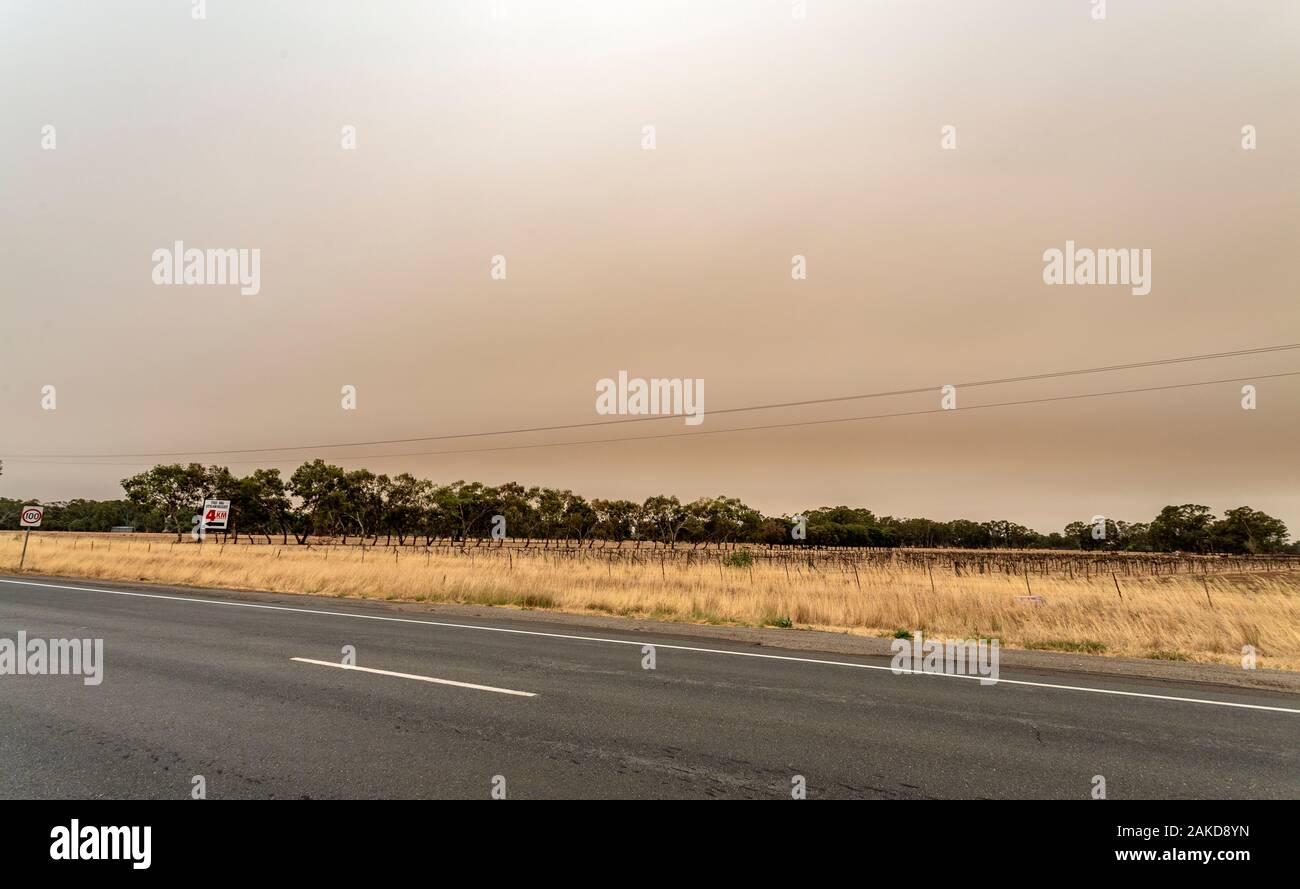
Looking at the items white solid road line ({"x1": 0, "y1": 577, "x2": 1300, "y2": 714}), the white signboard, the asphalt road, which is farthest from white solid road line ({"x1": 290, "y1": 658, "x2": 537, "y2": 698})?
the white signboard

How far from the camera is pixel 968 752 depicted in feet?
18.1

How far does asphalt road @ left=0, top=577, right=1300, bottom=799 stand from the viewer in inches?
185

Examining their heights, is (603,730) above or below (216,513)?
below

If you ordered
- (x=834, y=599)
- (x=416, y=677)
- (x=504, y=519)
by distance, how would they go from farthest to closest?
(x=504, y=519), (x=834, y=599), (x=416, y=677)

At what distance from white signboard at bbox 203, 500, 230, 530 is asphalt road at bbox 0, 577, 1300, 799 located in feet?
71.4

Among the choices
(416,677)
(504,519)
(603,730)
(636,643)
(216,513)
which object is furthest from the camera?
(504,519)

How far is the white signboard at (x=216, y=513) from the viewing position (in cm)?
2888

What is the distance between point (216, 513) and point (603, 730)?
1206 inches

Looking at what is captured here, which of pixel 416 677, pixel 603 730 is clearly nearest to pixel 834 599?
pixel 416 677

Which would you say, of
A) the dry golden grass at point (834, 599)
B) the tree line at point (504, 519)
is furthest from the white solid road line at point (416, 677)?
the tree line at point (504, 519)

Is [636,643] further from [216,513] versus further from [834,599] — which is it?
[216,513]

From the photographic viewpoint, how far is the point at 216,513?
29641mm

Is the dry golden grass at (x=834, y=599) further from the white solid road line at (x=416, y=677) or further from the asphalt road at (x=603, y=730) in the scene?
the white solid road line at (x=416, y=677)
